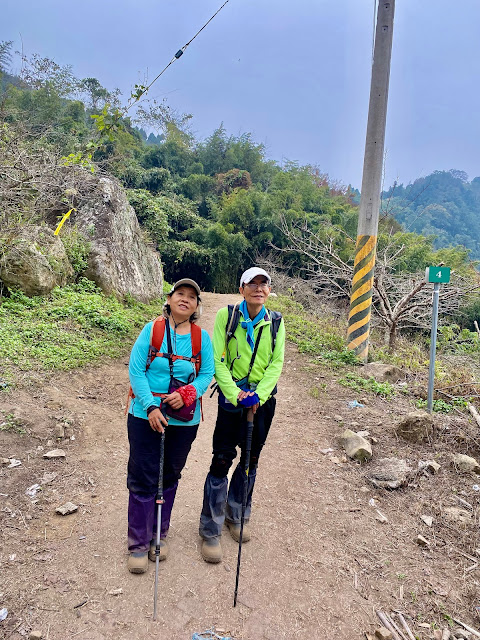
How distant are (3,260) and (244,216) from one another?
12.4 metres

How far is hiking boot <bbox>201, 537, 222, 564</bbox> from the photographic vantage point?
2596 millimetres

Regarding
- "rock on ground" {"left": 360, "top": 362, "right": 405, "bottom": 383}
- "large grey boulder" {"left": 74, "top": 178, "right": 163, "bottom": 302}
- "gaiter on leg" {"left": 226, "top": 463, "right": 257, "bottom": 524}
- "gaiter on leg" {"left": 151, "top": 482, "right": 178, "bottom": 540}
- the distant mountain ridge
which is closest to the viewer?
"gaiter on leg" {"left": 151, "top": 482, "right": 178, "bottom": 540}

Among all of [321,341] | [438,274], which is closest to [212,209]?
[321,341]

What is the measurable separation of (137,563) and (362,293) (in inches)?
216

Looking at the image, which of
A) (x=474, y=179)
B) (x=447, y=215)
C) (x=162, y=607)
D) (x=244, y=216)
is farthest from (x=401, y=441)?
(x=474, y=179)

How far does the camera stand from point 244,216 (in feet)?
57.5

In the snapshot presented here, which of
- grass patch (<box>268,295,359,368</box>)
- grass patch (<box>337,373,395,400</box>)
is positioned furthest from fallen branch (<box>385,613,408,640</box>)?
grass patch (<box>268,295,359,368</box>)

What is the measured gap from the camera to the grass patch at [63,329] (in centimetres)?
504

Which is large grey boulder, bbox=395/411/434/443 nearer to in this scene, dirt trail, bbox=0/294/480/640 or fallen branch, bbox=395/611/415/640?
dirt trail, bbox=0/294/480/640

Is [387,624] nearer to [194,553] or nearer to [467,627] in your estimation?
[467,627]

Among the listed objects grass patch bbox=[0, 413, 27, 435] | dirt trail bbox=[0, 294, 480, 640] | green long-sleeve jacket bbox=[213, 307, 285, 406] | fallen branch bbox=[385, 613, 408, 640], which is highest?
green long-sleeve jacket bbox=[213, 307, 285, 406]

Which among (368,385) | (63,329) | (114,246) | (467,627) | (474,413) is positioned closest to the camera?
(467,627)

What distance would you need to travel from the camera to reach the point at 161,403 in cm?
234

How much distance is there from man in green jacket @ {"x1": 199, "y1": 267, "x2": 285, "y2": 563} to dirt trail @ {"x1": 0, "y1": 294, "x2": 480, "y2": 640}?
325 mm
